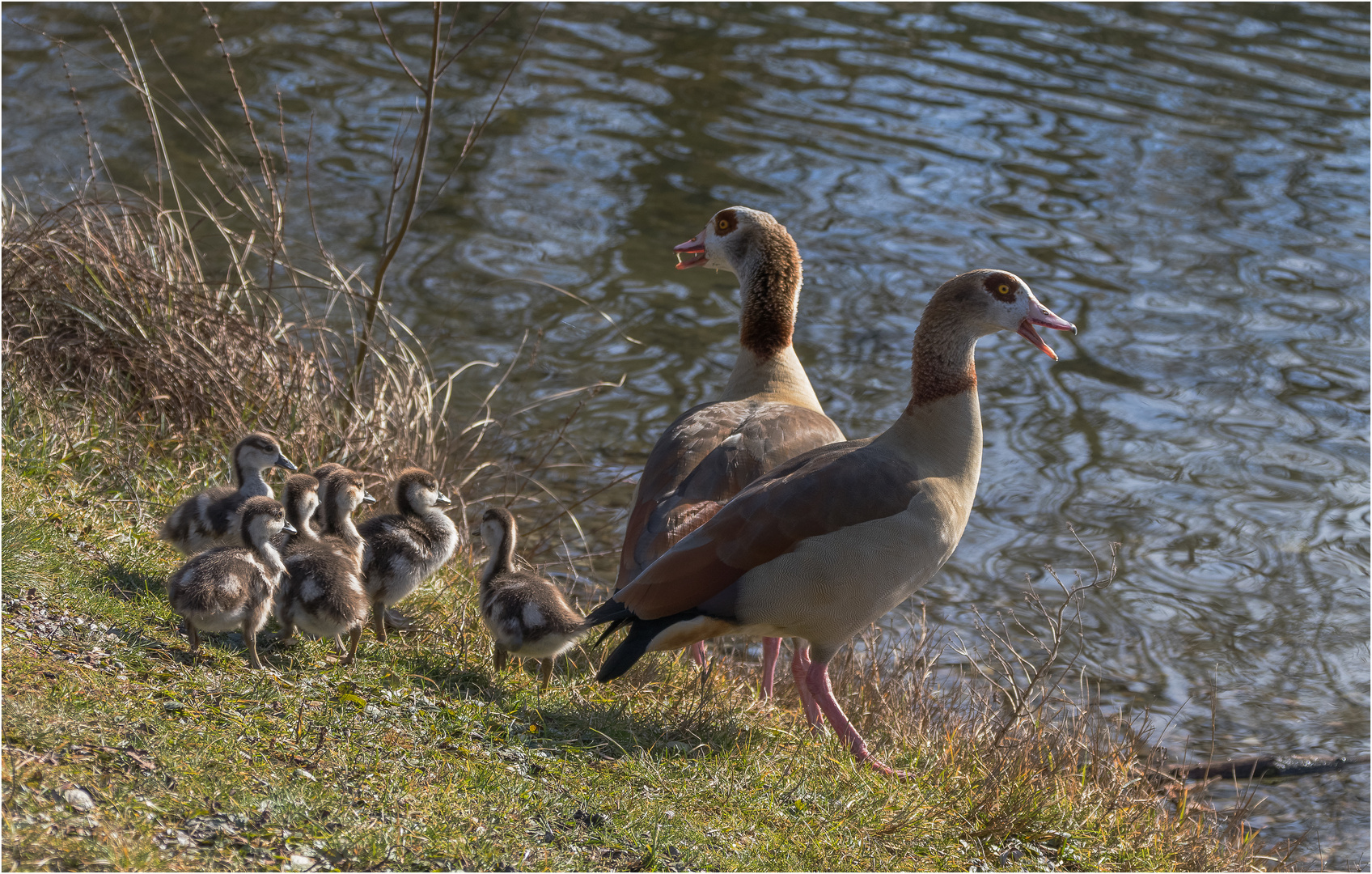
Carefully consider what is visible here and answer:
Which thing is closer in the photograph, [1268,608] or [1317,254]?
[1268,608]

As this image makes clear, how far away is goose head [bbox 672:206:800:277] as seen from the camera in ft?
23.9

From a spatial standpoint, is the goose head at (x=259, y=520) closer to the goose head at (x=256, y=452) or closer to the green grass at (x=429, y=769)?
the green grass at (x=429, y=769)

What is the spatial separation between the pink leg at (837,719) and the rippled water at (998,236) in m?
1.57

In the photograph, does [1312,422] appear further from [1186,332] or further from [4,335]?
[4,335]

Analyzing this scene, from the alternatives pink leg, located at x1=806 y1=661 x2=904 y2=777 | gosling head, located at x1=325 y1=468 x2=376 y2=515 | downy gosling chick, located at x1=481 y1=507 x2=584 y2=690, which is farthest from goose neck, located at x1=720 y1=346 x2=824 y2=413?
gosling head, located at x1=325 y1=468 x2=376 y2=515

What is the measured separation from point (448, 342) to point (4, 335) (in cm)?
401

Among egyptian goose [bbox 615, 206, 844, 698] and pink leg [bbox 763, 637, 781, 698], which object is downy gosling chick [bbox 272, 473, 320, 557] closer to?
egyptian goose [bbox 615, 206, 844, 698]

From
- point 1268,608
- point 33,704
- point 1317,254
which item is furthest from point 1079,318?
point 33,704

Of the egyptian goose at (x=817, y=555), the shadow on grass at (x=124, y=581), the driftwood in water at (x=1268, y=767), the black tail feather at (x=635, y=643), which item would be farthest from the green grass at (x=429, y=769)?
the driftwood in water at (x=1268, y=767)

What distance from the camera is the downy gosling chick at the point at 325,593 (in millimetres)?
4781

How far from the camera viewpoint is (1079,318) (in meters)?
11.7

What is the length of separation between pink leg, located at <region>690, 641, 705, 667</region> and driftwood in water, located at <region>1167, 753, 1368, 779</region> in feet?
9.03

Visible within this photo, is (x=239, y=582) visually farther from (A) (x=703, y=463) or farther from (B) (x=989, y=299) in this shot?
(B) (x=989, y=299)

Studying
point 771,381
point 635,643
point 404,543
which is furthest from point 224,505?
point 771,381
